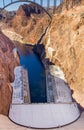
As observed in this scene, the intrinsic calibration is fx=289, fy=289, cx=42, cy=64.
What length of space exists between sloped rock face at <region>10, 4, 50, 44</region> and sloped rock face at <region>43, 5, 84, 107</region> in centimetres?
5569

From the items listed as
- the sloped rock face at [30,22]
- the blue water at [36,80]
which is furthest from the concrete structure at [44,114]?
the sloped rock face at [30,22]

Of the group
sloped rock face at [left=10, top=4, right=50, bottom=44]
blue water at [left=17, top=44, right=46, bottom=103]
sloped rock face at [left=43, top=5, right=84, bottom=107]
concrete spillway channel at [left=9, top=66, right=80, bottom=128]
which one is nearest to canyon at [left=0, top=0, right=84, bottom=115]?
sloped rock face at [left=43, top=5, right=84, bottom=107]

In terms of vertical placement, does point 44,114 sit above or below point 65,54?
above

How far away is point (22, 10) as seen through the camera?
16950cm

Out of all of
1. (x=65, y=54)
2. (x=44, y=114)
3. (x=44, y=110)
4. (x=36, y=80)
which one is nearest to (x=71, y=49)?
(x=65, y=54)

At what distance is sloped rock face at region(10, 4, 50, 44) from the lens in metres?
140

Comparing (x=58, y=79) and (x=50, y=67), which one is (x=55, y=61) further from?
(x=58, y=79)

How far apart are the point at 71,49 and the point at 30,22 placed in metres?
97.6

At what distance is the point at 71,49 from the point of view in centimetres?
5981

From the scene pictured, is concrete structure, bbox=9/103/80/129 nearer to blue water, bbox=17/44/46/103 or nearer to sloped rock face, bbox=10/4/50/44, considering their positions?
blue water, bbox=17/44/46/103

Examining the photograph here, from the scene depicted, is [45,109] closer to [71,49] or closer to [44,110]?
[44,110]

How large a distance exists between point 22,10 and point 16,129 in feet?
461

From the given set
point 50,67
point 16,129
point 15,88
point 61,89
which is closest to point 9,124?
point 16,129

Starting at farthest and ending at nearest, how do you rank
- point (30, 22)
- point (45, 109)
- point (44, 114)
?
point (30, 22)
point (45, 109)
point (44, 114)
